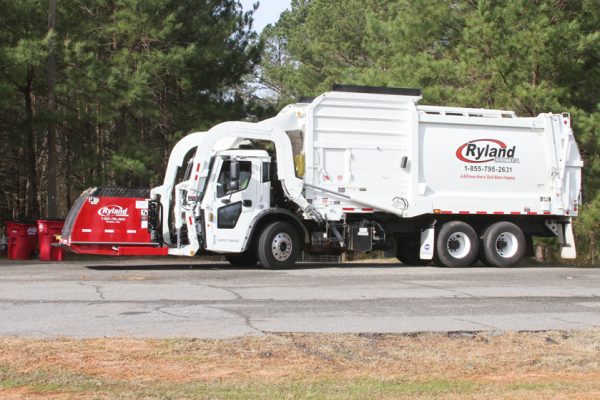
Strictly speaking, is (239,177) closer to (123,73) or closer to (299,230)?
(299,230)

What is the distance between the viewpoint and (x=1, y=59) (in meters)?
22.3

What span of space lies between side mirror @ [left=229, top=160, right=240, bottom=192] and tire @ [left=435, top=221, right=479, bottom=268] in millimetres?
5070

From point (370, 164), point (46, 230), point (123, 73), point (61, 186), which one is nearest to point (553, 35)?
point (370, 164)

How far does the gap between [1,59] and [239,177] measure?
839 cm

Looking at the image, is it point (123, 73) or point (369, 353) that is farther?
point (123, 73)

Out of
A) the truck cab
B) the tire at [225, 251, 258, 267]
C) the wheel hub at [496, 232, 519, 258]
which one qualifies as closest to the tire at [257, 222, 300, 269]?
the truck cab

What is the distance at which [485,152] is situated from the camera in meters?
20.2

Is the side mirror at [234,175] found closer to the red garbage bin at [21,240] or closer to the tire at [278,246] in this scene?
the tire at [278,246]

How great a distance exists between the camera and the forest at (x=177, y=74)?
24109 millimetres

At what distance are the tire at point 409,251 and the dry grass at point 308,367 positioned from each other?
11.4 m

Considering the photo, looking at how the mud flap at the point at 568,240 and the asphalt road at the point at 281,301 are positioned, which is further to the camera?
the mud flap at the point at 568,240

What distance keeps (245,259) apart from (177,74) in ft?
26.1

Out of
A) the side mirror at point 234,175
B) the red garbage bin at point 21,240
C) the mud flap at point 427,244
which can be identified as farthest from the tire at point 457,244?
the red garbage bin at point 21,240

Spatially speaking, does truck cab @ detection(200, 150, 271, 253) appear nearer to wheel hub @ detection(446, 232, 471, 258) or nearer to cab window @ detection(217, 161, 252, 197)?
cab window @ detection(217, 161, 252, 197)
